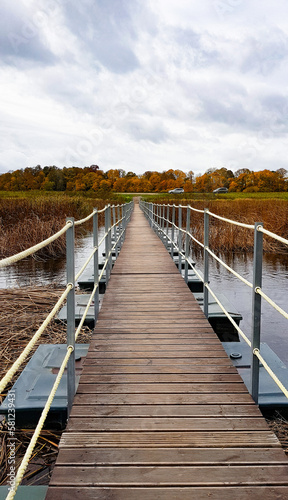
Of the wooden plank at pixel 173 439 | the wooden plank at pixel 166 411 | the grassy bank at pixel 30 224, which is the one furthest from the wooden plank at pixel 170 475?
the grassy bank at pixel 30 224

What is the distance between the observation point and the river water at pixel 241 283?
694 cm

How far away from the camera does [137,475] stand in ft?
6.30

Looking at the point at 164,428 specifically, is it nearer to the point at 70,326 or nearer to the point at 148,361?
the point at 70,326

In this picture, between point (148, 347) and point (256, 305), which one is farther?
point (148, 347)

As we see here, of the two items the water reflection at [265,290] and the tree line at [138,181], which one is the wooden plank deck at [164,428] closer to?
the water reflection at [265,290]

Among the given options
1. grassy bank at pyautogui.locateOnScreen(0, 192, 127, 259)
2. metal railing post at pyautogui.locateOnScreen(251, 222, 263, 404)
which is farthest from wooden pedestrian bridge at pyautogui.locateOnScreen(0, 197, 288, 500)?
grassy bank at pyautogui.locateOnScreen(0, 192, 127, 259)

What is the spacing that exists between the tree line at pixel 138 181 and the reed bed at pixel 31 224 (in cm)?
3167

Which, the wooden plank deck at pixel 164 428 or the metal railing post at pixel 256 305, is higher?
the metal railing post at pixel 256 305

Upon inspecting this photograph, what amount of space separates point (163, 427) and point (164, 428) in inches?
0.5

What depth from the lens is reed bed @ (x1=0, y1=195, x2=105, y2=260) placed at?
1259 cm

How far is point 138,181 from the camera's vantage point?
96812mm

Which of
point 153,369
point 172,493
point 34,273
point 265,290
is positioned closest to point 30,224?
point 34,273

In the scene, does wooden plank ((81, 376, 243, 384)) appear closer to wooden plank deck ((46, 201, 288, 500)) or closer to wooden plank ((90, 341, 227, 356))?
wooden plank deck ((46, 201, 288, 500))

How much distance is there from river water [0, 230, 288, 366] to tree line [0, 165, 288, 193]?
34317mm
